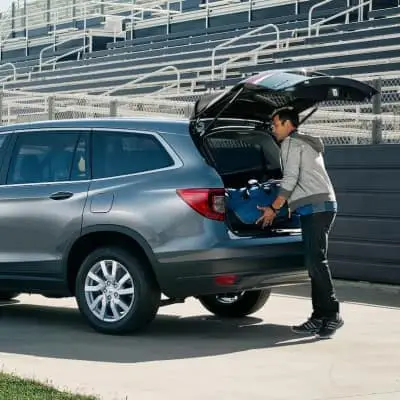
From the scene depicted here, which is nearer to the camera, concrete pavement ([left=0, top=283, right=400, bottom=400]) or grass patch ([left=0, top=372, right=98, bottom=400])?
grass patch ([left=0, top=372, right=98, bottom=400])

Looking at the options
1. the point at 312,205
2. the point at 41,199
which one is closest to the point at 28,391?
the point at 41,199

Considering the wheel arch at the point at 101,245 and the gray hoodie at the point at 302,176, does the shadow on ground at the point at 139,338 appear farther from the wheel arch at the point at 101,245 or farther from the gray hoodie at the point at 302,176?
the gray hoodie at the point at 302,176

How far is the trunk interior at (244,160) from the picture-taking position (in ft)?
24.9

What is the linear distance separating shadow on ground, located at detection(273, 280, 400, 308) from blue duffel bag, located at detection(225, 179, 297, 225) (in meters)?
2.26

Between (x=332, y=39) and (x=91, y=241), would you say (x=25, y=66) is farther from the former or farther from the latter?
(x=91, y=241)

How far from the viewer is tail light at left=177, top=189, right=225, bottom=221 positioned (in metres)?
7.34

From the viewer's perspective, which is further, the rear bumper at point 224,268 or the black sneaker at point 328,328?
the black sneaker at point 328,328

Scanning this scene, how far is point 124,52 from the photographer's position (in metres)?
30.0

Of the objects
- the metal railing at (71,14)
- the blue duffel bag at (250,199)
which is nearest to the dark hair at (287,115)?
the blue duffel bag at (250,199)

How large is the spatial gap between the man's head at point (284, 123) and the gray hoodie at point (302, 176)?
10 centimetres

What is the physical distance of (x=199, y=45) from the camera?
26188mm

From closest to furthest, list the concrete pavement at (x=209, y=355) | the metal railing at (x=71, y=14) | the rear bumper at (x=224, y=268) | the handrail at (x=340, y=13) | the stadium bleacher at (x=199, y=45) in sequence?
1. the concrete pavement at (x=209, y=355)
2. the rear bumper at (x=224, y=268)
3. the stadium bleacher at (x=199, y=45)
4. the handrail at (x=340, y=13)
5. the metal railing at (x=71, y=14)

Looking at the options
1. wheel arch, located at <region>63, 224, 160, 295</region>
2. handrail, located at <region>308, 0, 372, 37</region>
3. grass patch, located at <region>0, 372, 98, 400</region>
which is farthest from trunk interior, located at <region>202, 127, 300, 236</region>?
handrail, located at <region>308, 0, 372, 37</region>

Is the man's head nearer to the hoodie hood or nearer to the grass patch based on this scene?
the hoodie hood
